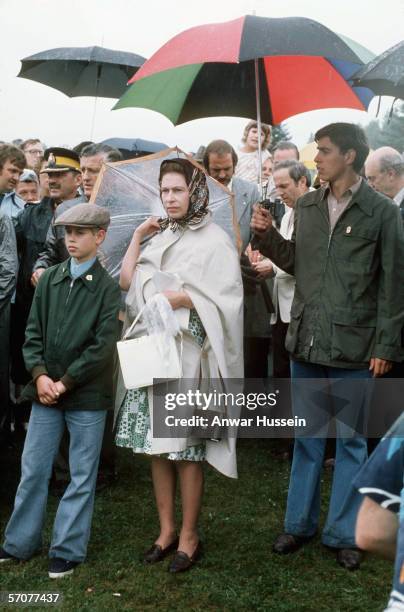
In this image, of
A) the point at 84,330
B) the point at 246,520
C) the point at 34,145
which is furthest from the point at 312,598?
the point at 34,145

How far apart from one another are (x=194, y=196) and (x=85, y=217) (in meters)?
0.56

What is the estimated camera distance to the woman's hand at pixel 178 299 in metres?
3.92

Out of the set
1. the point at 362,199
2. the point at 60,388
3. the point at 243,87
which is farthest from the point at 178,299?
the point at 243,87

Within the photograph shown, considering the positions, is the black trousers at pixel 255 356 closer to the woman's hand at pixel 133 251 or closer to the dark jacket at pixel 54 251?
the dark jacket at pixel 54 251

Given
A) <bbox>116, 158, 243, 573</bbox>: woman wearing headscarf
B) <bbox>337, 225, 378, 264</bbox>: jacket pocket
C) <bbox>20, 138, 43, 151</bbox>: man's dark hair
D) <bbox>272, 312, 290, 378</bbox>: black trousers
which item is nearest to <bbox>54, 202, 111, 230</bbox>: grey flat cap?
<bbox>116, 158, 243, 573</bbox>: woman wearing headscarf

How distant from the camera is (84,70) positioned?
7.59 meters

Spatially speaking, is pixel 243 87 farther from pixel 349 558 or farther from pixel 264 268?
pixel 349 558

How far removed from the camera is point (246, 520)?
4.58 metres

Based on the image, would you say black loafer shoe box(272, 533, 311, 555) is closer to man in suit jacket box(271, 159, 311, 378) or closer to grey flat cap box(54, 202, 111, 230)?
man in suit jacket box(271, 159, 311, 378)

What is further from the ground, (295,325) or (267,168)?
(267,168)

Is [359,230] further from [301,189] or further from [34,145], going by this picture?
[34,145]

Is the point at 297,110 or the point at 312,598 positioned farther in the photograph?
the point at 297,110

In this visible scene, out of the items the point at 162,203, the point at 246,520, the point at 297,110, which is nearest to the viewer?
the point at 162,203

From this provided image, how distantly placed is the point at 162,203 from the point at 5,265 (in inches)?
39.3
